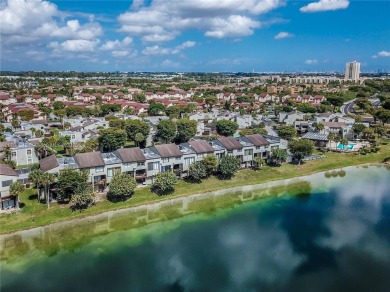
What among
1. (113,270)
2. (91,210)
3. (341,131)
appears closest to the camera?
(113,270)

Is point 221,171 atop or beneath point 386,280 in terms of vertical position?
atop

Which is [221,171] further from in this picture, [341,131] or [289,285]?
[341,131]

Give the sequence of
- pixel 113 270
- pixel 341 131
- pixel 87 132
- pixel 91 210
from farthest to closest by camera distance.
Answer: pixel 341 131 → pixel 87 132 → pixel 91 210 → pixel 113 270

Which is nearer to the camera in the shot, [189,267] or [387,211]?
[189,267]

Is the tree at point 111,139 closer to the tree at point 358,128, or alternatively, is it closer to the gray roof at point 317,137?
the gray roof at point 317,137

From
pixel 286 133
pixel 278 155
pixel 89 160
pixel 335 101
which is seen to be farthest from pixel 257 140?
pixel 335 101

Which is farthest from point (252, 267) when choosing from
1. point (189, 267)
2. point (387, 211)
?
point (387, 211)

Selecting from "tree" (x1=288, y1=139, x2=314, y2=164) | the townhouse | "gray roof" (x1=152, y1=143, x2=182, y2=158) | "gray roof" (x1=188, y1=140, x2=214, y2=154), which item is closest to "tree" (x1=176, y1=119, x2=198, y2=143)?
"gray roof" (x1=188, y1=140, x2=214, y2=154)
